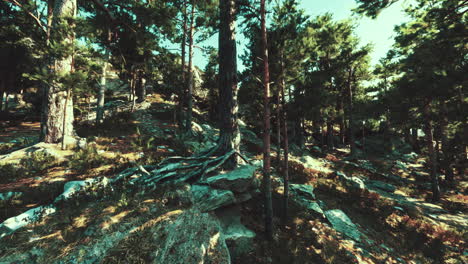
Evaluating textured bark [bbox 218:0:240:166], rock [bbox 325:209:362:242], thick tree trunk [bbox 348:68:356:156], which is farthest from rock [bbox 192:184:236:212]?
thick tree trunk [bbox 348:68:356:156]

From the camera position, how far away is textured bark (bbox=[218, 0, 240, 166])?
625 centimetres

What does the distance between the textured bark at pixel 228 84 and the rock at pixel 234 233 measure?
158 cm

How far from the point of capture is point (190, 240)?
12.5 feet

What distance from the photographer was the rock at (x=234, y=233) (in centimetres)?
470

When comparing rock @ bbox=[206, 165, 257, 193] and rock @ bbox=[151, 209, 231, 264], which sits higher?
rock @ bbox=[206, 165, 257, 193]

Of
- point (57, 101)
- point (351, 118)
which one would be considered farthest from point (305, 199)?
point (351, 118)

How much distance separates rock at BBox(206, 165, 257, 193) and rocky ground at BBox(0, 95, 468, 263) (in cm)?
3

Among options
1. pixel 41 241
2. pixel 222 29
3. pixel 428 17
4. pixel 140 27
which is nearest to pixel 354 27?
pixel 428 17

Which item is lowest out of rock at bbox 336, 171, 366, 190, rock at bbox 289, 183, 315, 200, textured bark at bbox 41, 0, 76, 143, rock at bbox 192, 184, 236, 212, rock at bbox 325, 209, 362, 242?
rock at bbox 325, 209, 362, 242

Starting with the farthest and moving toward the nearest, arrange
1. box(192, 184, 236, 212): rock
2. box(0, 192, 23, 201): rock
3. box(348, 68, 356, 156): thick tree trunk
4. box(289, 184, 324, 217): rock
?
box(348, 68, 356, 156): thick tree trunk
box(289, 184, 324, 217): rock
box(192, 184, 236, 212): rock
box(0, 192, 23, 201): rock

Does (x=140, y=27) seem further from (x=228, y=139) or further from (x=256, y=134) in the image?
(x=256, y=134)

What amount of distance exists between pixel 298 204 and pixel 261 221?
2699 millimetres

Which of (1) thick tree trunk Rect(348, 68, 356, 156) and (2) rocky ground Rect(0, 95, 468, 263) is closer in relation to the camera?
(2) rocky ground Rect(0, 95, 468, 263)

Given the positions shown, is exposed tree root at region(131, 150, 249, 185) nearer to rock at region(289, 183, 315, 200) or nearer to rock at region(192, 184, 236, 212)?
rock at region(192, 184, 236, 212)
